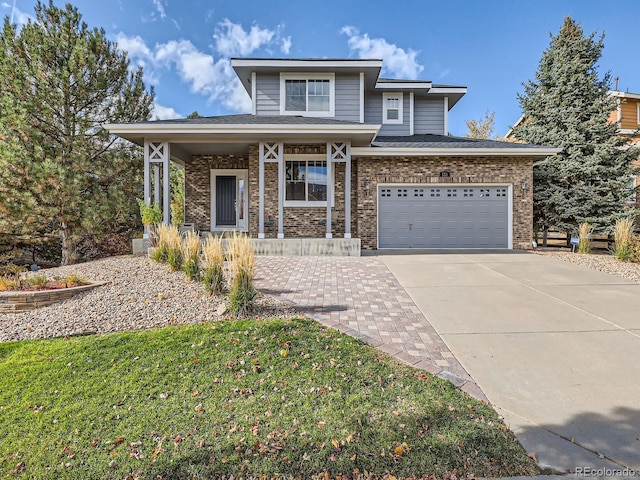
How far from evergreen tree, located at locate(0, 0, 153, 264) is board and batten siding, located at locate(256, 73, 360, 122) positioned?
15.5ft

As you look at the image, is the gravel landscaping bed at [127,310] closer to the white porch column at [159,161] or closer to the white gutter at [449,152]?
the white porch column at [159,161]

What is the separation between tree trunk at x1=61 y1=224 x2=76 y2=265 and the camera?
10594mm

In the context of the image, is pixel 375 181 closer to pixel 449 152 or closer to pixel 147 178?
pixel 449 152

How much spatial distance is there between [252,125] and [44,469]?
8.61m

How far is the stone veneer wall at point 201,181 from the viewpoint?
12344 mm

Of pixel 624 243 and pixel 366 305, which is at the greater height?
pixel 624 243

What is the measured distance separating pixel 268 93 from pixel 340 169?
400cm

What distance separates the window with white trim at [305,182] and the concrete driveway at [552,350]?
5.09 meters

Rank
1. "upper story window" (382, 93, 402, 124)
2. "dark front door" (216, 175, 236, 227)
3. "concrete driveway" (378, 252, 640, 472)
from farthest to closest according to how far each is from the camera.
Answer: "upper story window" (382, 93, 402, 124) < "dark front door" (216, 175, 236, 227) < "concrete driveway" (378, 252, 640, 472)

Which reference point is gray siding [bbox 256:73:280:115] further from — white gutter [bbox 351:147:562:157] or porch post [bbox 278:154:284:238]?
white gutter [bbox 351:147:562:157]

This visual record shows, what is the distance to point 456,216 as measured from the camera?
10734mm

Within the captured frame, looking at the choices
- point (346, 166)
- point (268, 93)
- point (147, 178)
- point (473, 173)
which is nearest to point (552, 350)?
point (346, 166)

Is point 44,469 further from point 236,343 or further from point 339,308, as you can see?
point 339,308

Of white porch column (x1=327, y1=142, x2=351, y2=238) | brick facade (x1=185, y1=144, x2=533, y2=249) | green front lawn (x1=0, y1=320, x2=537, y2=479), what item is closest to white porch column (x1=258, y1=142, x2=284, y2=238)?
brick facade (x1=185, y1=144, x2=533, y2=249)
